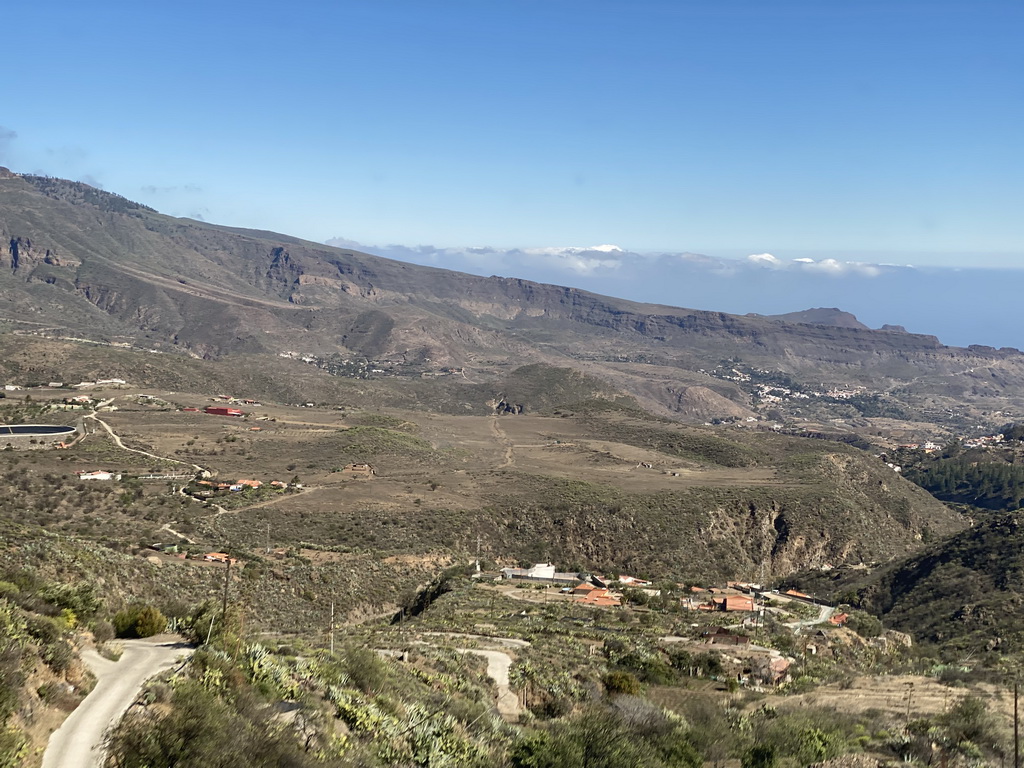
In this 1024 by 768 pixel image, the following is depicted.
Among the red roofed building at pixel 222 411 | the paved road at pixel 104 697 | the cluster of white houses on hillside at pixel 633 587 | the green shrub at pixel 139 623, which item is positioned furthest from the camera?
the red roofed building at pixel 222 411

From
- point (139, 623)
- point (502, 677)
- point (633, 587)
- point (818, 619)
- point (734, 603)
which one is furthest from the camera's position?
point (633, 587)

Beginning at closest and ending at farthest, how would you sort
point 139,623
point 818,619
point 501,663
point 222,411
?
point 139,623
point 501,663
point 818,619
point 222,411

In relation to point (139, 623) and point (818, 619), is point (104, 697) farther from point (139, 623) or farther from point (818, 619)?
point (818, 619)

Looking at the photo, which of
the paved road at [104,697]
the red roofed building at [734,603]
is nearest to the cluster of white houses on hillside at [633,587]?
the red roofed building at [734,603]

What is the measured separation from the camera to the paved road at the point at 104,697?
Answer: 380 inches

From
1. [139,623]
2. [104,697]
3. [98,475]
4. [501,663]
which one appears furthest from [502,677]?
[98,475]

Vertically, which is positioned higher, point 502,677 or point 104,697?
point 104,697

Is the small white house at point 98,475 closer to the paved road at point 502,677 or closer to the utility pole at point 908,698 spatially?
the paved road at point 502,677

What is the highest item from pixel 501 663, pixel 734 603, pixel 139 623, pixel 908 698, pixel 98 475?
pixel 139 623

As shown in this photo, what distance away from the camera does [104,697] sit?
11484mm

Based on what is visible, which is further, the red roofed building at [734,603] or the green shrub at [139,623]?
the red roofed building at [734,603]

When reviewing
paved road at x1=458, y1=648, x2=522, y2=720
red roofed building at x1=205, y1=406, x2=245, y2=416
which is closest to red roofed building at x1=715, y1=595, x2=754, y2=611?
paved road at x1=458, y1=648, x2=522, y2=720

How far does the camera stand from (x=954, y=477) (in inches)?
4405

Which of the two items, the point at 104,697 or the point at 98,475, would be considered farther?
the point at 98,475
